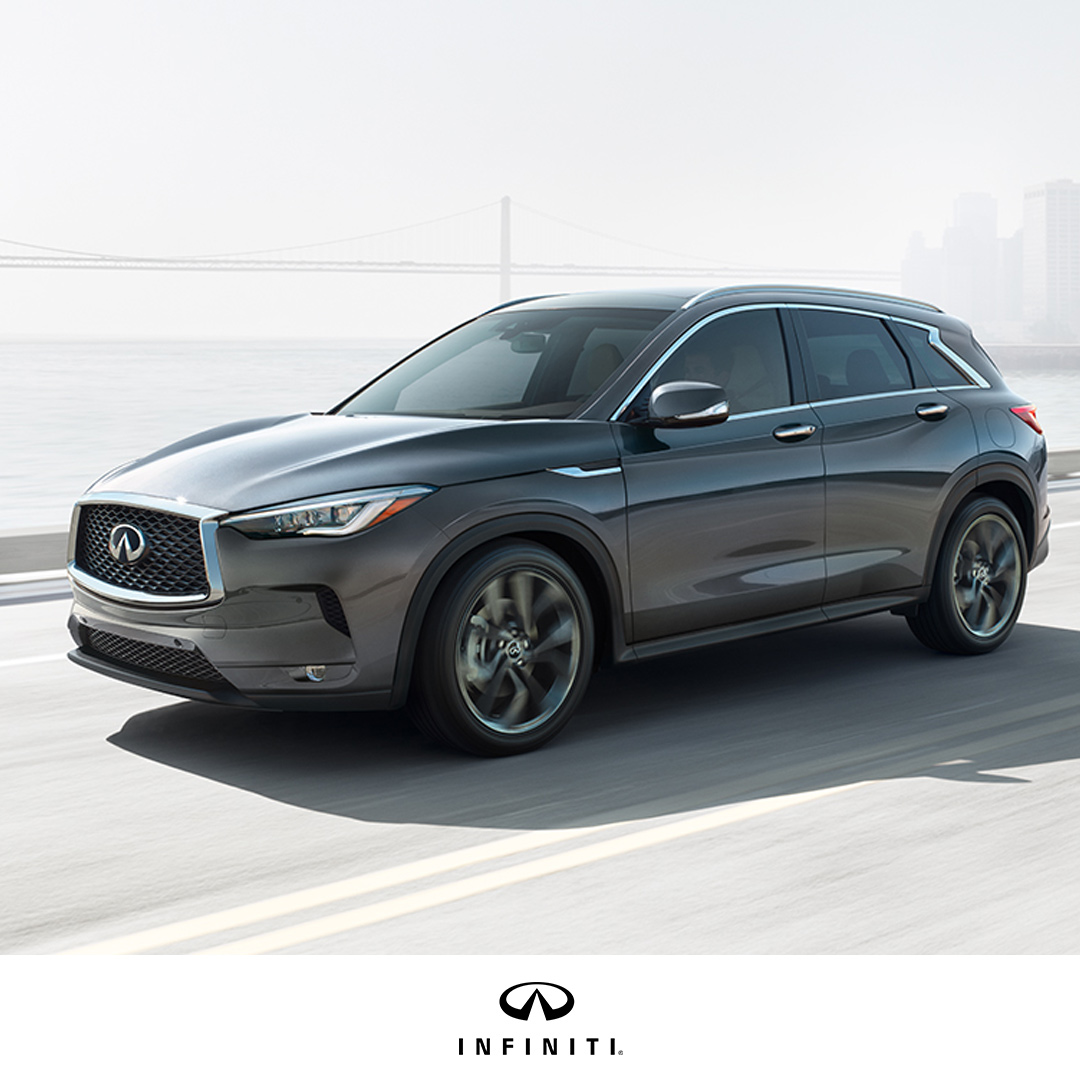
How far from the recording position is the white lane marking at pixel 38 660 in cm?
729

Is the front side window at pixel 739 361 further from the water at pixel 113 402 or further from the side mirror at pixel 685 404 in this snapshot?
the water at pixel 113 402

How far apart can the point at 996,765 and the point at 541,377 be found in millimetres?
2312

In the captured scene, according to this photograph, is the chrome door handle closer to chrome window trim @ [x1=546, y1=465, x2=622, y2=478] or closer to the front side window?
the front side window

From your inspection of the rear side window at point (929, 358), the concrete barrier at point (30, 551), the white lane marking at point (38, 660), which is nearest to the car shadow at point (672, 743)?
the rear side window at point (929, 358)

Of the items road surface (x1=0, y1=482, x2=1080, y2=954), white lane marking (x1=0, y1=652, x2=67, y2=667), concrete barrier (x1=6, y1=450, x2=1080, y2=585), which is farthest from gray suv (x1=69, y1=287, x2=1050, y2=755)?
concrete barrier (x1=6, y1=450, x2=1080, y2=585)

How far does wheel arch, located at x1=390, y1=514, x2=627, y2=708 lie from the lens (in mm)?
5109

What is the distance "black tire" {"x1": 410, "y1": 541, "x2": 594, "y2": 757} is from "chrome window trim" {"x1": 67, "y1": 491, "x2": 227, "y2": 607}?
71 centimetres

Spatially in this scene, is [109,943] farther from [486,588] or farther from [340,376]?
[340,376]

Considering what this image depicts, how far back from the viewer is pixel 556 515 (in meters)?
5.43

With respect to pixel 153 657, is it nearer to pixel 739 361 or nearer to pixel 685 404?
pixel 685 404

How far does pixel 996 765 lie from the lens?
536 centimetres
